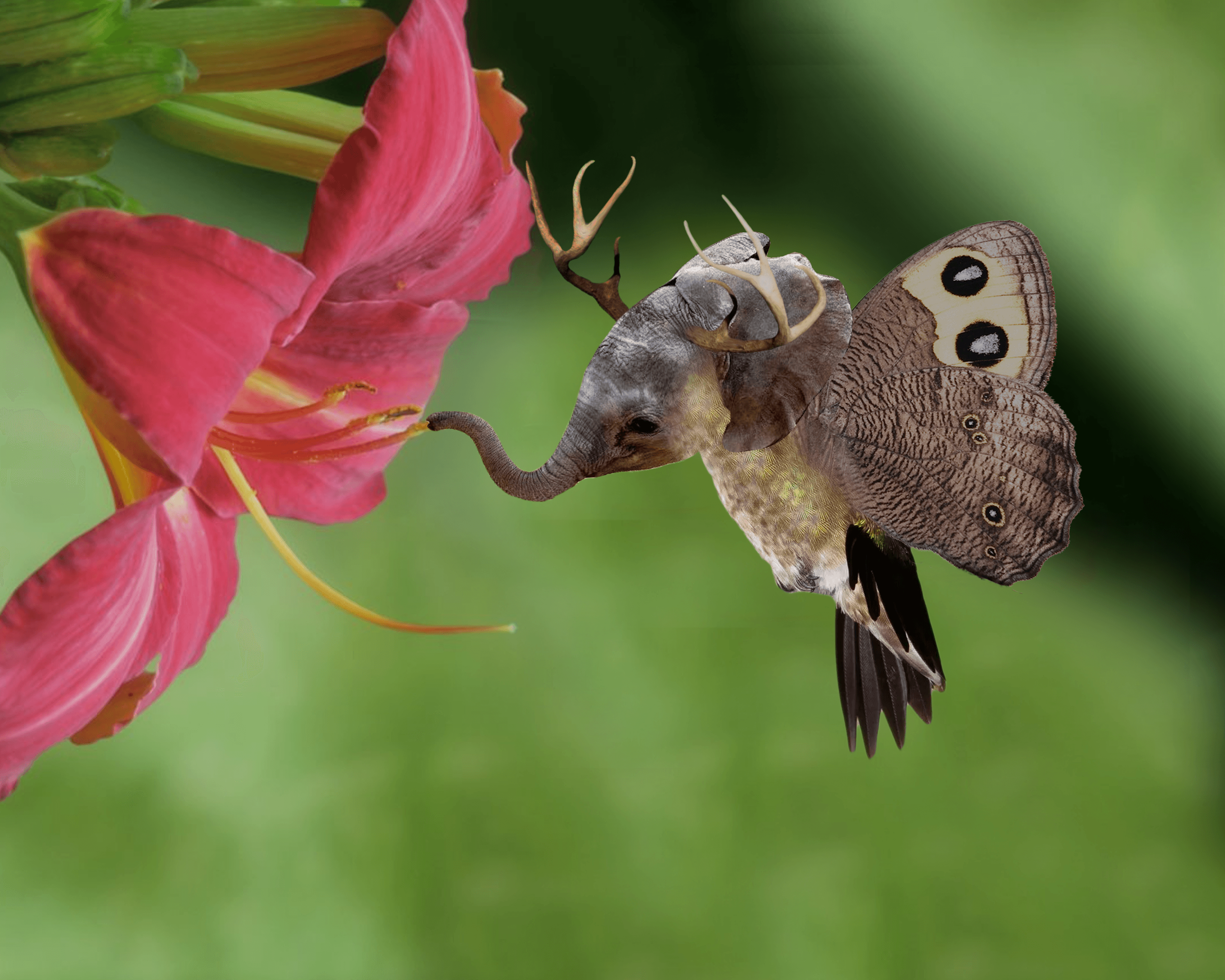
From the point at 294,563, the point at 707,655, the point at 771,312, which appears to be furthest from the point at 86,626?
the point at 707,655

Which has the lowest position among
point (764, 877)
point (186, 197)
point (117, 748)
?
point (764, 877)

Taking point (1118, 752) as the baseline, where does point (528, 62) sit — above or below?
above

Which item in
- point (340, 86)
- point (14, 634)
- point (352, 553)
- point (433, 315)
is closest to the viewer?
point (14, 634)

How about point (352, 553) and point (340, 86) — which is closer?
point (340, 86)

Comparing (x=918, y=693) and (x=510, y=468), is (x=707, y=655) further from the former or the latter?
(x=510, y=468)

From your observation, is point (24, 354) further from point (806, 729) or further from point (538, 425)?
point (806, 729)

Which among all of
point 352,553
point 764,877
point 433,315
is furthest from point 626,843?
point 433,315

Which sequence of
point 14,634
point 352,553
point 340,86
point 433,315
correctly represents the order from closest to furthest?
point 14,634, point 433,315, point 340,86, point 352,553
